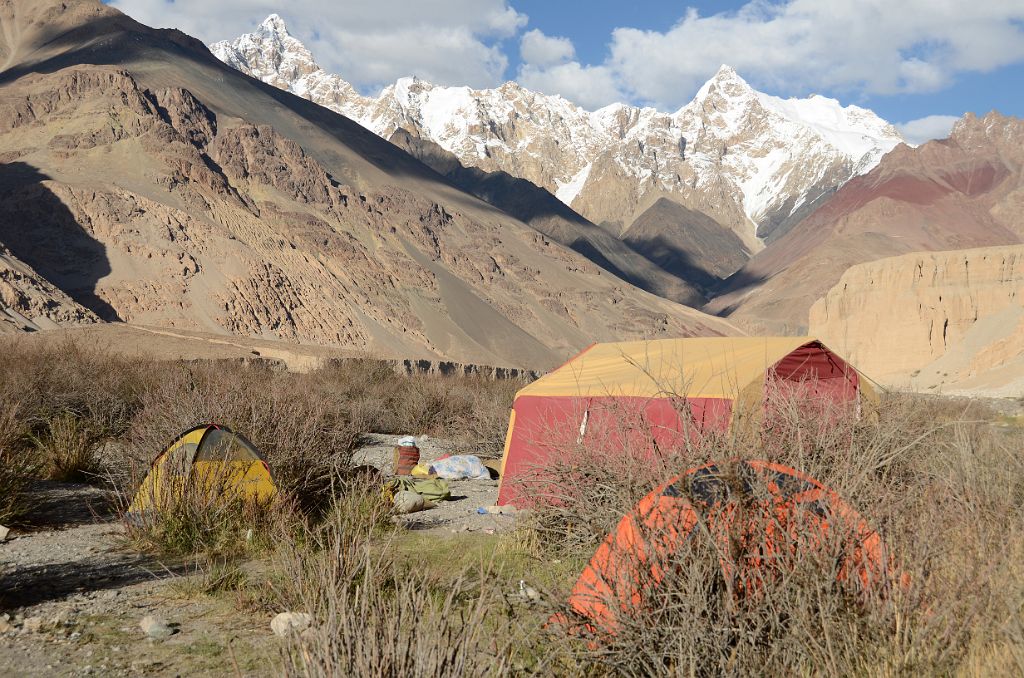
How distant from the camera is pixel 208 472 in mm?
8109

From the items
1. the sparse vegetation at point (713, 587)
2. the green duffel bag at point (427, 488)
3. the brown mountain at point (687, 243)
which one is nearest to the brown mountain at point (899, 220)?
the brown mountain at point (687, 243)

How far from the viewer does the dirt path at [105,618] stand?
5.13 meters

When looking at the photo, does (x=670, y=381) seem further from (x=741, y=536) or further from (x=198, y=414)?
(x=741, y=536)

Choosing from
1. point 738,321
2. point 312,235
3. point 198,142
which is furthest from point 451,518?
point 738,321

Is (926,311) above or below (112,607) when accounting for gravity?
above

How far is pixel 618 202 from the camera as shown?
16612 cm

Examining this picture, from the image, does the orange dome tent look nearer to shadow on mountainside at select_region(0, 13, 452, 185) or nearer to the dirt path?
the dirt path

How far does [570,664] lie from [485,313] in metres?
58.8

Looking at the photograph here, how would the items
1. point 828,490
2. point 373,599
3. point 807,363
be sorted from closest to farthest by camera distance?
point 373,599 → point 828,490 → point 807,363

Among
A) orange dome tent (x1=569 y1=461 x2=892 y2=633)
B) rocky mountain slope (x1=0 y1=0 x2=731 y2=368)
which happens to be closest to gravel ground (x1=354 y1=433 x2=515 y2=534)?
orange dome tent (x1=569 y1=461 x2=892 y2=633)

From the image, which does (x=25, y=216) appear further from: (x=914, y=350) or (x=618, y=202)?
(x=618, y=202)

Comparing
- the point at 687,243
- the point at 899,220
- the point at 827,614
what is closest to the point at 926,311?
the point at 827,614

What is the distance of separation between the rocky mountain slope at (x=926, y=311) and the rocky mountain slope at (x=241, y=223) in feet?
57.8

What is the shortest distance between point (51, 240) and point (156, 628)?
47917 mm
